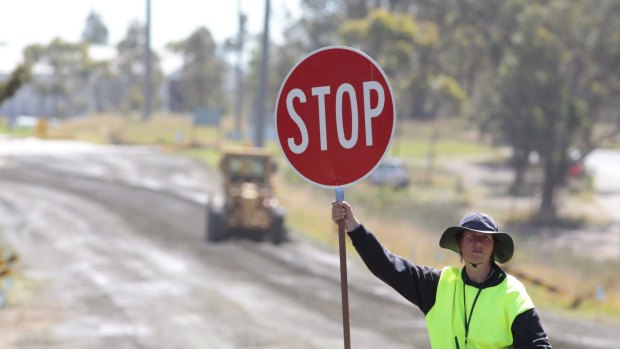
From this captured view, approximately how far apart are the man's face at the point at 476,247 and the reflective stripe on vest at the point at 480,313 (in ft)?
0.42

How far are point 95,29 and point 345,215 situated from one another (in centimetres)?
17058

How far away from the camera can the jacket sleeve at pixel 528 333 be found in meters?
4.55

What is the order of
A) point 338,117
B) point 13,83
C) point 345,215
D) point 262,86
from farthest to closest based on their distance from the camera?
point 262,86 → point 13,83 → point 338,117 → point 345,215

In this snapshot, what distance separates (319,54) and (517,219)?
123 feet

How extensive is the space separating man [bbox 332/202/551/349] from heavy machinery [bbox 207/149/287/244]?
68.2ft

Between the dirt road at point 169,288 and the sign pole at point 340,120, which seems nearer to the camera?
the sign pole at point 340,120

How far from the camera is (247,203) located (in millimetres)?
25906

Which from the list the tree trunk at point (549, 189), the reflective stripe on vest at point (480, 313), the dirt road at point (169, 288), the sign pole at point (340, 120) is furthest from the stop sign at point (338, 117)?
the tree trunk at point (549, 189)

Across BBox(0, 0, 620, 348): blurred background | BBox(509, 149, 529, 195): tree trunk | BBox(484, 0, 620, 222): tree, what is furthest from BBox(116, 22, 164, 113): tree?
BBox(484, 0, 620, 222): tree

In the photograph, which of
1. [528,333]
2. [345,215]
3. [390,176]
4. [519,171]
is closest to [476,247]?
[528,333]

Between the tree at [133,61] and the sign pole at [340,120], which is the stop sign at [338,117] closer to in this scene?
the sign pole at [340,120]

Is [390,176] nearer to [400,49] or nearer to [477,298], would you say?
[400,49]

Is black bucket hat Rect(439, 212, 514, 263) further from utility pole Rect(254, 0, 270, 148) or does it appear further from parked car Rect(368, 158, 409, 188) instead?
parked car Rect(368, 158, 409, 188)

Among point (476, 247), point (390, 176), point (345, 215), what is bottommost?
point (390, 176)
